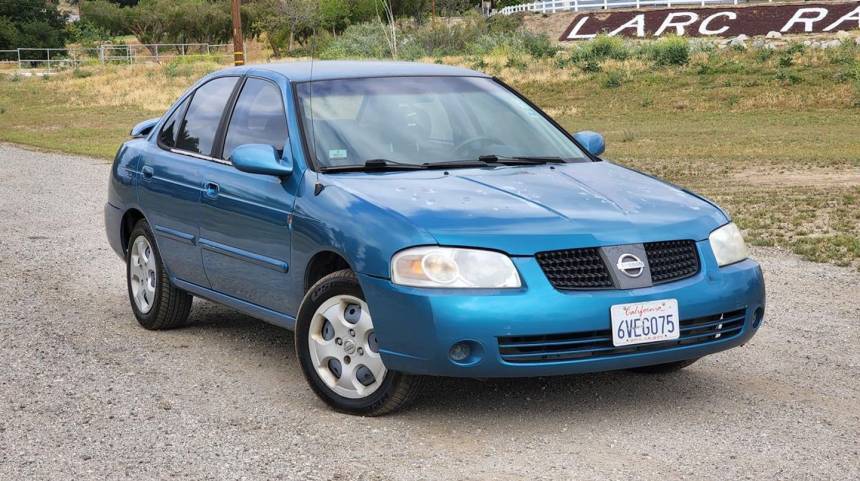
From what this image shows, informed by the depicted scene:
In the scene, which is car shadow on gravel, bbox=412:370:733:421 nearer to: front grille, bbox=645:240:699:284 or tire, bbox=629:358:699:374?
tire, bbox=629:358:699:374

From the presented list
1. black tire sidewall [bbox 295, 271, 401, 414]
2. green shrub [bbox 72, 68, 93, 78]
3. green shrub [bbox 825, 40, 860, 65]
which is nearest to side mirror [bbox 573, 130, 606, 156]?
black tire sidewall [bbox 295, 271, 401, 414]

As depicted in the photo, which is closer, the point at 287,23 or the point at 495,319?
the point at 495,319

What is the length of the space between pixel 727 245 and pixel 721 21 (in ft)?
180

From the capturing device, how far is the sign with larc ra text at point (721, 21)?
55.9 metres

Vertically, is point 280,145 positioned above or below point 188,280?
above

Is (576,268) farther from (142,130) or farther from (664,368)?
(142,130)

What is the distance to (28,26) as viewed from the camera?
8625cm

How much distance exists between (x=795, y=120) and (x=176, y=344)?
920 inches

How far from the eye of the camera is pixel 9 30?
82.4 metres

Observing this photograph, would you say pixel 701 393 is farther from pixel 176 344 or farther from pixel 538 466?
pixel 176 344

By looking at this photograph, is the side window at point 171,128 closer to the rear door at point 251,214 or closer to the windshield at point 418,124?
the rear door at point 251,214

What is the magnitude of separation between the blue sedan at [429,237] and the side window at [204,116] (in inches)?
0.8

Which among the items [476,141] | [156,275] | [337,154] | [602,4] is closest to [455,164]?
[476,141]

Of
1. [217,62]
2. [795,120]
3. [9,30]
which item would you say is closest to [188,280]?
[795,120]
